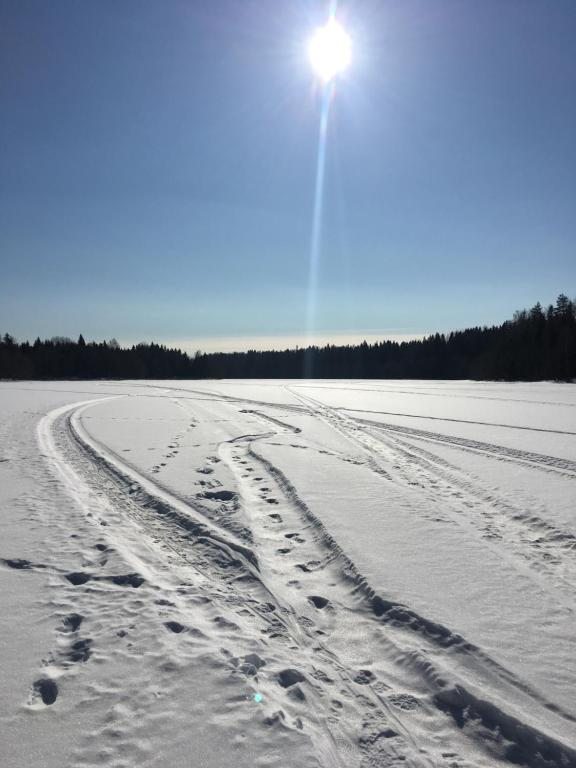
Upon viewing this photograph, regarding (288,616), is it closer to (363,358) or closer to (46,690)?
(46,690)

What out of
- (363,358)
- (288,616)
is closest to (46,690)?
(288,616)

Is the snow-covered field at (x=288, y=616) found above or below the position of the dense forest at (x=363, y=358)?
below

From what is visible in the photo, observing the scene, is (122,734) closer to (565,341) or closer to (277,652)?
(277,652)

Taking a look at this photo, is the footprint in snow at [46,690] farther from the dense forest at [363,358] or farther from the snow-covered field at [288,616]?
the dense forest at [363,358]

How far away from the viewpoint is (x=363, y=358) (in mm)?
117125

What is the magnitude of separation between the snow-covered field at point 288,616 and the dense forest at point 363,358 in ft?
164

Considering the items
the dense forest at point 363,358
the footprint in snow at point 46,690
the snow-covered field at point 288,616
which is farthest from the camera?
the dense forest at point 363,358

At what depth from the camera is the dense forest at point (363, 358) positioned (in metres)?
61.7

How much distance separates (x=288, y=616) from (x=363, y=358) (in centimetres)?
11568

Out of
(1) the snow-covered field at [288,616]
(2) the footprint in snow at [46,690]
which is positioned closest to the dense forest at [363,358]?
(1) the snow-covered field at [288,616]

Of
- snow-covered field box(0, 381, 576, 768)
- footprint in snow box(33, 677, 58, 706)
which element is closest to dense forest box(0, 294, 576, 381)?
snow-covered field box(0, 381, 576, 768)

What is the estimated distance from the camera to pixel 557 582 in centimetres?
410

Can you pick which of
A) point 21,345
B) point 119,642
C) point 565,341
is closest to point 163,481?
point 119,642

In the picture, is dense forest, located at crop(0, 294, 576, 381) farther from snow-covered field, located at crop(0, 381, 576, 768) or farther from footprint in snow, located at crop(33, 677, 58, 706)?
footprint in snow, located at crop(33, 677, 58, 706)
